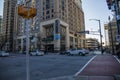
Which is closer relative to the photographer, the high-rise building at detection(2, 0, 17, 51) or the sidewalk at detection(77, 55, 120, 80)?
the sidewalk at detection(77, 55, 120, 80)

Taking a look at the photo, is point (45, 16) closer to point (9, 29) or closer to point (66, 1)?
point (66, 1)

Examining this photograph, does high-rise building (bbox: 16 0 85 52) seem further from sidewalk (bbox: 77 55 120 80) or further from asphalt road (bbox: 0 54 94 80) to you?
sidewalk (bbox: 77 55 120 80)

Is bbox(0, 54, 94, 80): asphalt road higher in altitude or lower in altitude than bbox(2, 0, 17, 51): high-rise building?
lower

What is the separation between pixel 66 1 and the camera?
7794 cm

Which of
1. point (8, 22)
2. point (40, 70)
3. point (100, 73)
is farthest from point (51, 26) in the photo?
point (100, 73)

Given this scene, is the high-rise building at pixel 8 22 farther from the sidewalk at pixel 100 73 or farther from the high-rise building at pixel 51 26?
the sidewalk at pixel 100 73

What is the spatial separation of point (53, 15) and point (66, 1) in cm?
1480

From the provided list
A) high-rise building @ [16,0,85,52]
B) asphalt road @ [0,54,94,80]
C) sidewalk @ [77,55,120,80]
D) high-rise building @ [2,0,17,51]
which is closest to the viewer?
sidewalk @ [77,55,120,80]

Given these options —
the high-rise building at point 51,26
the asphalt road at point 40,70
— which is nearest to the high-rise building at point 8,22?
the high-rise building at point 51,26

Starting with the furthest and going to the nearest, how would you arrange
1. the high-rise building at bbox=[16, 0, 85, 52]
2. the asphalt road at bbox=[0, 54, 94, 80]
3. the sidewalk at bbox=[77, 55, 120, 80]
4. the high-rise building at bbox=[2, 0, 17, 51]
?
the high-rise building at bbox=[2, 0, 17, 51] < the high-rise building at bbox=[16, 0, 85, 52] < the asphalt road at bbox=[0, 54, 94, 80] < the sidewalk at bbox=[77, 55, 120, 80]

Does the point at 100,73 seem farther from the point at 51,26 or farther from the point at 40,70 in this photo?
the point at 51,26

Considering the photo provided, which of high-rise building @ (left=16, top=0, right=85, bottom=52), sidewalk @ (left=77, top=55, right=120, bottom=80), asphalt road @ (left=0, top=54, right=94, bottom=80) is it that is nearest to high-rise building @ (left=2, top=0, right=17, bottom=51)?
high-rise building @ (left=16, top=0, right=85, bottom=52)

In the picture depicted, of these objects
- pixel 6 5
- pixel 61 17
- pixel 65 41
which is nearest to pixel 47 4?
pixel 61 17

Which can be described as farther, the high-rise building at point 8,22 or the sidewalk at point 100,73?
the high-rise building at point 8,22
